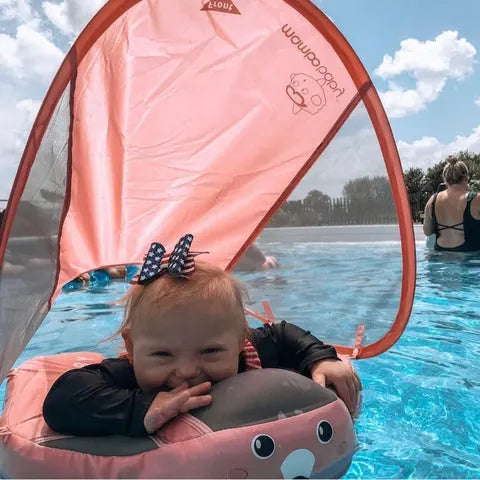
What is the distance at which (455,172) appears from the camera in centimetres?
616

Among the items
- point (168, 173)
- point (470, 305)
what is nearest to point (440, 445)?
point (168, 173)

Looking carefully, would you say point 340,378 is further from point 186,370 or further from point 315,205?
point 315,205

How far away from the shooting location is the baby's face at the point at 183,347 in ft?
4.75

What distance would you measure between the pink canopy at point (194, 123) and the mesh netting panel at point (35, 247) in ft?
0.05

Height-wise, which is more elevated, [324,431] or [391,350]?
[324,431]

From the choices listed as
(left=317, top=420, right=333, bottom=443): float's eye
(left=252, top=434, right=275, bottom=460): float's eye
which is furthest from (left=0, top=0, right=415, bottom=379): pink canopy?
(left=252, top=434, right=275, bottom=460): float's eye

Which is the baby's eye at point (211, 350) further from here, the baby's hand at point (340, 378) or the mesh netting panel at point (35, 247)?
the mesh netting panel at point (35, 247)

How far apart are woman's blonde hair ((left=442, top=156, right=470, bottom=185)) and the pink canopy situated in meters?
3.94

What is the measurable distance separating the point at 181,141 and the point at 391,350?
1.52 meters

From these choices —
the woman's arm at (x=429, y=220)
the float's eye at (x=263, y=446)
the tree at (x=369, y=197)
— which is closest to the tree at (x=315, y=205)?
the tree at (x=369, y=197)

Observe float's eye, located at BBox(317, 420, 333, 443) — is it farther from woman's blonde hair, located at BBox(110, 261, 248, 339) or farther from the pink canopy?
the pink canopy

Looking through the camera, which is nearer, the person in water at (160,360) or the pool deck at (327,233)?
the person in water at (160,360)

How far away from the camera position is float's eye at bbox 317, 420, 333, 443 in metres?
1.42

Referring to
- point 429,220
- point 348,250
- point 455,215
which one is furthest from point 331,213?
point 429,220
